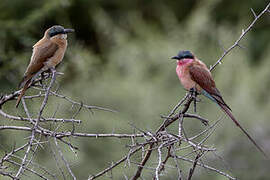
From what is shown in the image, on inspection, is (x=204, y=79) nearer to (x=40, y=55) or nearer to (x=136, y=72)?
(x=40, y=55)

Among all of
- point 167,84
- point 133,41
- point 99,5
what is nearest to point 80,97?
point 167,84

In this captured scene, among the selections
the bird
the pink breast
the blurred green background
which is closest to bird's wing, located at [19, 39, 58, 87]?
the bird

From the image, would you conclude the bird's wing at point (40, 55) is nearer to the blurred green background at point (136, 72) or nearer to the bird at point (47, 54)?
the bird at point (47, 54)

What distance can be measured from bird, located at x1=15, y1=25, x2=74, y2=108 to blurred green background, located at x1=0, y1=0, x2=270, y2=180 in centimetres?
116

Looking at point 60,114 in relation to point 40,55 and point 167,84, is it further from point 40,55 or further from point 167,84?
point 40,55

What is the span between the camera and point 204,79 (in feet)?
10.6

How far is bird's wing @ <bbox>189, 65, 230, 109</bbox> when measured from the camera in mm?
3185

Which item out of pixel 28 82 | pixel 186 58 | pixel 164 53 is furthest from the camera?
pixel 164 53

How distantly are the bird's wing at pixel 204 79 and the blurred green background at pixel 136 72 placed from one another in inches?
53.7

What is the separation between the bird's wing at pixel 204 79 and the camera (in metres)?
3.19

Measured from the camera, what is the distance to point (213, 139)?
5.80 metres

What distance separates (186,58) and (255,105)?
308 centimetres

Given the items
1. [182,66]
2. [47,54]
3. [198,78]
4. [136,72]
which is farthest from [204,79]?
[136,72]

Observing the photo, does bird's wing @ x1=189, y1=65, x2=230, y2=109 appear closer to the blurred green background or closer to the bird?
the bird
